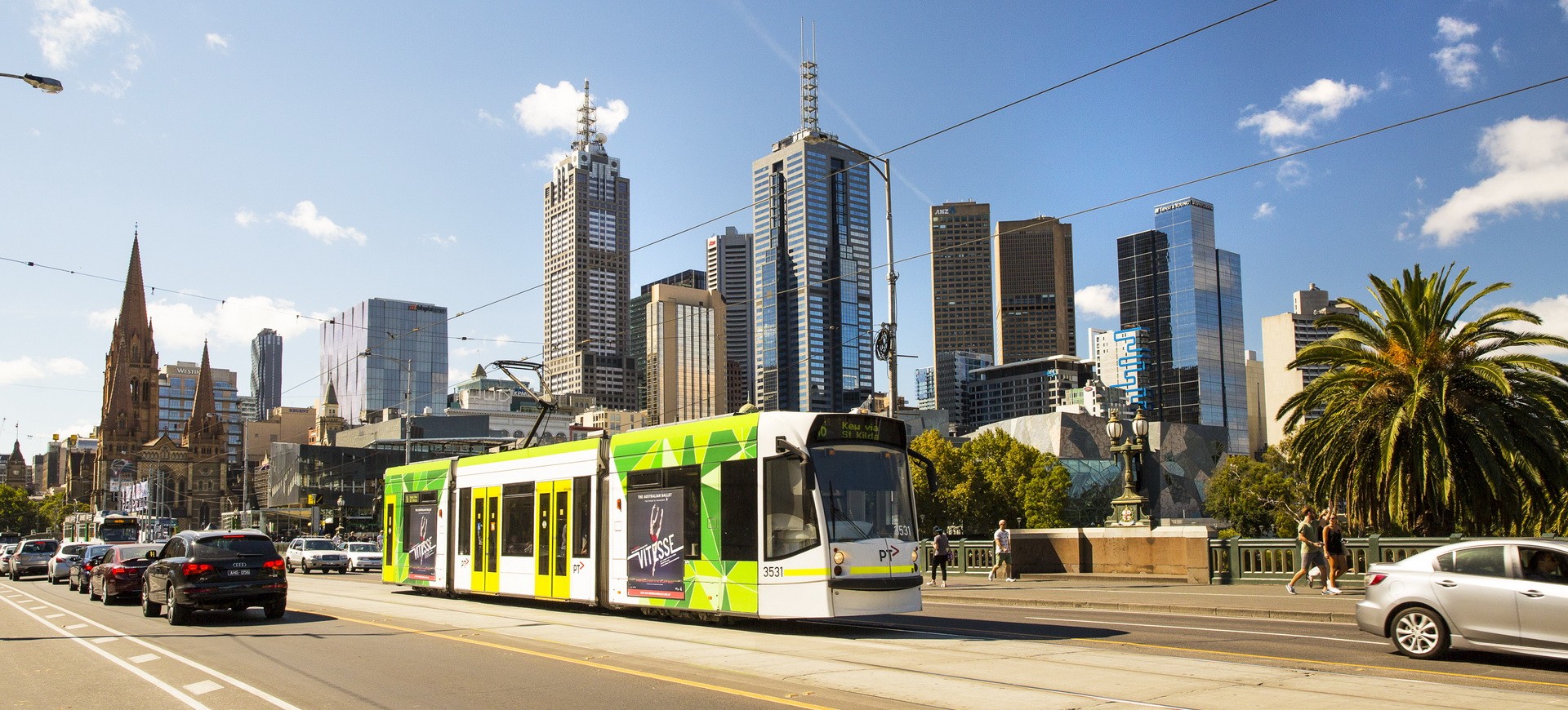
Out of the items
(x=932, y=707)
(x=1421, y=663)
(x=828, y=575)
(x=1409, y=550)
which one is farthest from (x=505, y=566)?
(x=1409, y=550)

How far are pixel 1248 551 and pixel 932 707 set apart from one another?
60.4 feet

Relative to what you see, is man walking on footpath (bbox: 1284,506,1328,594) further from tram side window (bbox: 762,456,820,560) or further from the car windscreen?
the car windscreen

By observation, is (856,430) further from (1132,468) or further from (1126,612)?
(1132,468)

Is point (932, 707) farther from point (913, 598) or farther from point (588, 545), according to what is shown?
point (588, 545)

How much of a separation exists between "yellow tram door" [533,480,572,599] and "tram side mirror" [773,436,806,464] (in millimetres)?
5949

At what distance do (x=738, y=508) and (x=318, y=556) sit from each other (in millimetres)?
37378

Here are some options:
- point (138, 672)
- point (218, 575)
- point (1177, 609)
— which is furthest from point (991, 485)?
point (138, 672)

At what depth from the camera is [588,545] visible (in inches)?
773

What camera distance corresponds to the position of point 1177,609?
66.2 ft

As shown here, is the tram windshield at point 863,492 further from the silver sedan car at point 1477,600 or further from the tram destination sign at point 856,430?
the silver sedan car at point 1477,600

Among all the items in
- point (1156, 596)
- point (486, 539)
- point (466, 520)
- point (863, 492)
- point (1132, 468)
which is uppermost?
point (1132, 468)

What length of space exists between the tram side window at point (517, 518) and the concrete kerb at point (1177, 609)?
346 inches

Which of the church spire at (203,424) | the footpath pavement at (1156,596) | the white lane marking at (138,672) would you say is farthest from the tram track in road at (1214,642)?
the church spire at (203,424)

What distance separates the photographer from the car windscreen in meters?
19.5
